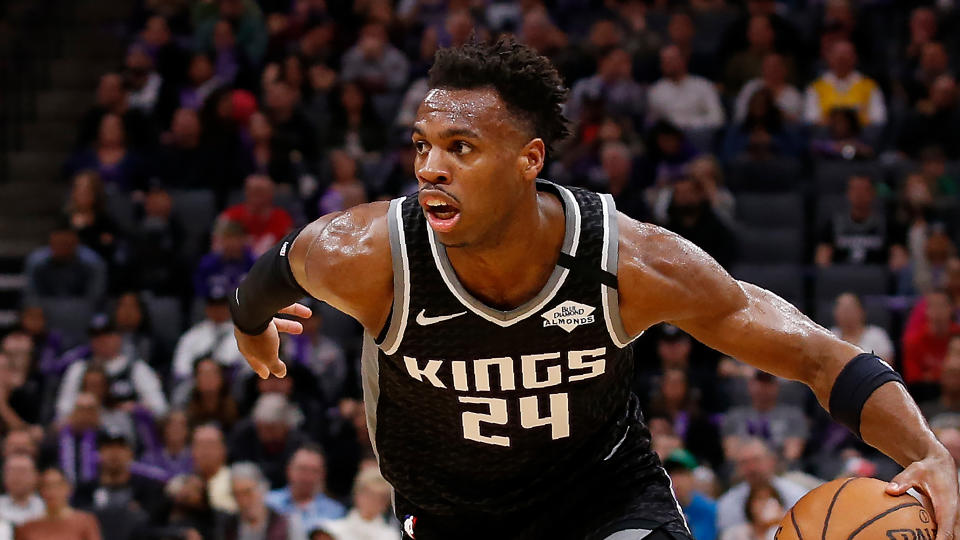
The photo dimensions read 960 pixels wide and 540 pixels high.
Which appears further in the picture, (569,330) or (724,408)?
(724,408)

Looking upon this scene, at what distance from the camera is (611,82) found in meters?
12.5

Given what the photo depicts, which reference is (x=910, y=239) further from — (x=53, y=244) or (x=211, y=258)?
(x=53, y=244)

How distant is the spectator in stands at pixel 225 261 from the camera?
36.7 ft

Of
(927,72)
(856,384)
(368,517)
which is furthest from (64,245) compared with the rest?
(856,384)

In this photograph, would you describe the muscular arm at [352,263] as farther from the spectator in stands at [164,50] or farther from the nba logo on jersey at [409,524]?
the spectator in stands at [164,50]

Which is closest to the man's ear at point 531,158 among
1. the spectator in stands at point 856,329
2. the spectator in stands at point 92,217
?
the spectator in stands at point 856,329

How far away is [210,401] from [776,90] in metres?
6.01

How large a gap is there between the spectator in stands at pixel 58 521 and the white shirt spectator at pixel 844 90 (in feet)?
23.8

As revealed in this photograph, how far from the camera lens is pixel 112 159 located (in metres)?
12.7

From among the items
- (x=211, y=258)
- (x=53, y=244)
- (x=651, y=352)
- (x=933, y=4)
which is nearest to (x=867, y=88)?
(x=933, y=4)

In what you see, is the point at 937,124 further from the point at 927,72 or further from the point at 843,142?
the point at 843,142

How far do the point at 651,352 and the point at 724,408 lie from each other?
802mm

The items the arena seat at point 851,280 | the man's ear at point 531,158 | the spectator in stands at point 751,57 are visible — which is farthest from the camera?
the spectator in stands at point 751,57

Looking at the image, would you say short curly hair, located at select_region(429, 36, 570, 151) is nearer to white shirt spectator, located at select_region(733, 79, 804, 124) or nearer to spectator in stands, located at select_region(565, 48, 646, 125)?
spectator in stands, located at select_region(565, 48, 646, 125)
